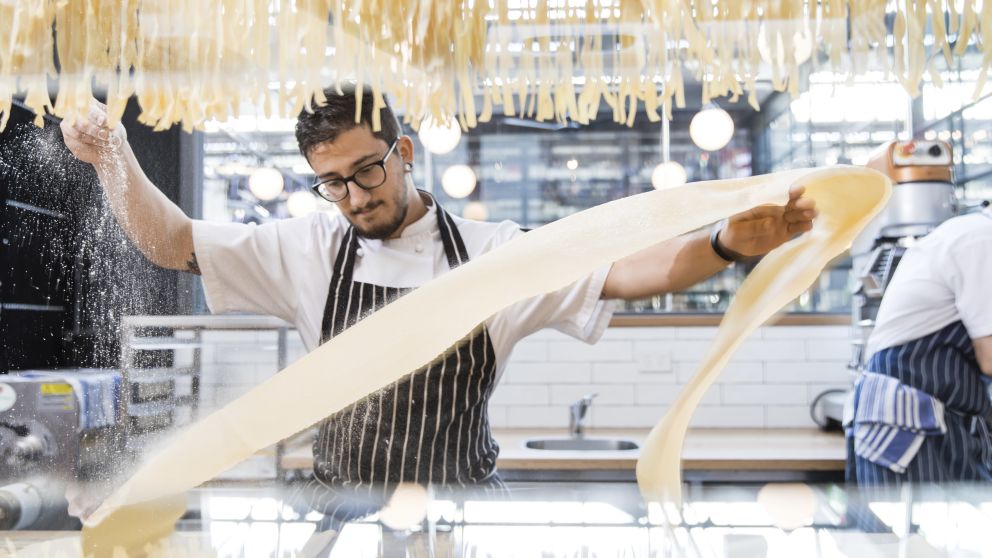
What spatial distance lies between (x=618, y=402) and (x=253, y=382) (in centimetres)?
25

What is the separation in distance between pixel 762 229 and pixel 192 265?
0.30 m

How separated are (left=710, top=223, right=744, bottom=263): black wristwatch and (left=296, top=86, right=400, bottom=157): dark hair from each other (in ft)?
0.58

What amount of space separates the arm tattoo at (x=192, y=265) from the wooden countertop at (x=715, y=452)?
0.64ft

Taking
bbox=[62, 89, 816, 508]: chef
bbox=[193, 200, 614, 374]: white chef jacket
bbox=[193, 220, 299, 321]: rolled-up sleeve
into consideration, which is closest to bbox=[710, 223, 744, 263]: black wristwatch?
bbox=[62, 89, 816, 508]: chef

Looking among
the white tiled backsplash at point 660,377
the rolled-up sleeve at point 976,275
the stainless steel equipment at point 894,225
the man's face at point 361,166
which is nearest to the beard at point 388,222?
the man's face at point 361,166

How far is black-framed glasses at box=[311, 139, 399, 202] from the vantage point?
37 cm

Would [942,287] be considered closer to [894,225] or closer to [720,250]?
[894,225]

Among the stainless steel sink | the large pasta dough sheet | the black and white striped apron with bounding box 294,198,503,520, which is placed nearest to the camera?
the large pasta dough sheet

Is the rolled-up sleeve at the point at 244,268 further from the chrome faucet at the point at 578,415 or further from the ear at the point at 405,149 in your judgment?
the chrome faucet at the point at 578,415

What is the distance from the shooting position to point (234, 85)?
349 millimetres

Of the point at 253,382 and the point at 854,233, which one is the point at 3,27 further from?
the point at 854,233

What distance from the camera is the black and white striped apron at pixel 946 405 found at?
21.7 inches

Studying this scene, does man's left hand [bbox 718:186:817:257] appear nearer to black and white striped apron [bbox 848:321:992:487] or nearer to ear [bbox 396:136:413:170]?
ear [bbox 396:136:413:170]

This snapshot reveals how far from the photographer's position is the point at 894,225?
558mm
